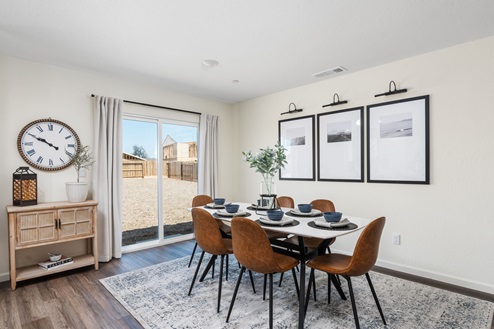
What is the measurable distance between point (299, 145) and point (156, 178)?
7.86 feet

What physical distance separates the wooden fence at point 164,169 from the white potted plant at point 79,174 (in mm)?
562

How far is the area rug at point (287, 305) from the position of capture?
7.24 feet

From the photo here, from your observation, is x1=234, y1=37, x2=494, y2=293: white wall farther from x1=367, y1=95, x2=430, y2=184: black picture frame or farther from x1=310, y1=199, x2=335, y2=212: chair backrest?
x1=310, y1=199, x2=335, y2=212: chair backrest

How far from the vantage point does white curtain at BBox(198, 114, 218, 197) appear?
16.1ft

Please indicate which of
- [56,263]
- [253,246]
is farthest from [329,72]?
[56,263]

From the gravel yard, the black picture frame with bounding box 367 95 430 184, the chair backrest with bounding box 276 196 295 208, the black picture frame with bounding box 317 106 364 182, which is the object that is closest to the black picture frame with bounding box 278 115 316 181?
the black picture frame with bounding box 317 106 364 182

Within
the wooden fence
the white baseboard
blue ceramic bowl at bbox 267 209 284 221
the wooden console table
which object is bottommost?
the white baseboard

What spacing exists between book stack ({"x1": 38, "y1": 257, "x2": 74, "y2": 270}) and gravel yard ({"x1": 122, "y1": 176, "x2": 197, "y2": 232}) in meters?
0.97

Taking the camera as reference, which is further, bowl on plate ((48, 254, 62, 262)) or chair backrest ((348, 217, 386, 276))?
bowl on plate ((48, 254, 62, 262))

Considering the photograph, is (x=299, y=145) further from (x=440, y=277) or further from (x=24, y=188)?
(x=24, y=188)

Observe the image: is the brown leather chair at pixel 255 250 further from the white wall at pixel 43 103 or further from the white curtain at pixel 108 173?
the white wall at pixel 43 103

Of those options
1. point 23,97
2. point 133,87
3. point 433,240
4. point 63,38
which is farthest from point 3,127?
point 433,240

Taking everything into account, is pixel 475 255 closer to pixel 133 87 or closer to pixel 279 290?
pixel 279 290

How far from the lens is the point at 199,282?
301 centimetres
